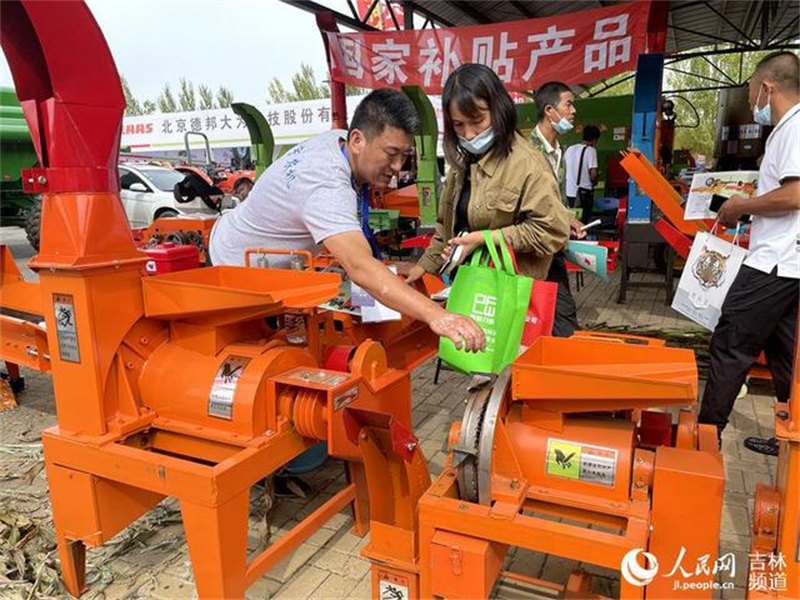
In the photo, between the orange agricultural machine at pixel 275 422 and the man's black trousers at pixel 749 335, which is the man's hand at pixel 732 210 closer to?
the man's black trousers at pixel 749 335

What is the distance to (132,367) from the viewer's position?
205cm

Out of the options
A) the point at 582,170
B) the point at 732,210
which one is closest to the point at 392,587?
the point at 732,210

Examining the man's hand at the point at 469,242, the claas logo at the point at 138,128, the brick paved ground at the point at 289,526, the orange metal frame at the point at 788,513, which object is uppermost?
the claas logo at the point at 138,128

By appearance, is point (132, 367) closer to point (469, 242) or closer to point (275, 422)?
point (275, 422)

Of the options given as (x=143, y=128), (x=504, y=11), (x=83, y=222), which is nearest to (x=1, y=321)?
(x=83, y=222)

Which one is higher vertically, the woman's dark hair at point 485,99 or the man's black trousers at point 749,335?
the woman's dark hair at point 485,99

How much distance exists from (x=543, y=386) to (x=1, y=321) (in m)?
2.91

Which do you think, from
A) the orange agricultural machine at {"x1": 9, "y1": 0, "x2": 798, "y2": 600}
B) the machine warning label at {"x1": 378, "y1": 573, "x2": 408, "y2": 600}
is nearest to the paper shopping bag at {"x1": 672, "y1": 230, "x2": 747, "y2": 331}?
the orange agricultural machine at {"x1": 9, "y1": 0, "x2": 798, "y2": 600}

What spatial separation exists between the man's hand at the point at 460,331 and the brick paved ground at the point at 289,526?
0.93 meters

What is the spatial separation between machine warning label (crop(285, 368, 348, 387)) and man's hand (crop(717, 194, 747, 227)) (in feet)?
6.64

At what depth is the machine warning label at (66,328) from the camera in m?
1.91

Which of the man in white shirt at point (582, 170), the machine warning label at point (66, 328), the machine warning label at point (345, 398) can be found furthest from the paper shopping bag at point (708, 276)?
the man in white shirt at point (582, 170)

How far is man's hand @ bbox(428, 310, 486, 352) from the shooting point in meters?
1.70

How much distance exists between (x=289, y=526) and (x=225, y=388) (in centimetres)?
104
